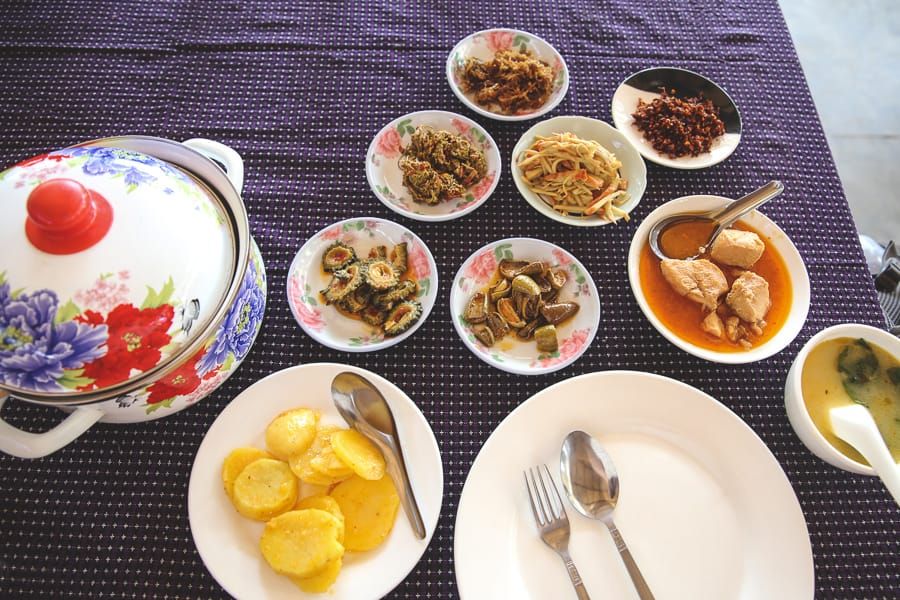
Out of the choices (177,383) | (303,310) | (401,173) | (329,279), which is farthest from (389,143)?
(177,383)

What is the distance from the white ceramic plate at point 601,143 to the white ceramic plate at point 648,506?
499mm

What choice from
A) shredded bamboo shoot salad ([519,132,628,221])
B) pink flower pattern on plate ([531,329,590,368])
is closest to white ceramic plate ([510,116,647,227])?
shredded bamboo shoot salad ([519,132,628,221])

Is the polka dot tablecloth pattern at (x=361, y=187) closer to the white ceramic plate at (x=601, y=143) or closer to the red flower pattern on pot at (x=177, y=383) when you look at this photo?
the white ceramic plate at (x=601, y=143)

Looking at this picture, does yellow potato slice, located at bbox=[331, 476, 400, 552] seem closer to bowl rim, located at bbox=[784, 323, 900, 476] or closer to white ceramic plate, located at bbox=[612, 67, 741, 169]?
bowl rim, located at bbox=[784, 323, 900, 476]

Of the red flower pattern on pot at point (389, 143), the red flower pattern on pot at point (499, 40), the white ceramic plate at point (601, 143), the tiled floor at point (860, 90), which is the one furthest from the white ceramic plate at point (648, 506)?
the tiled floor at point (860, 90)

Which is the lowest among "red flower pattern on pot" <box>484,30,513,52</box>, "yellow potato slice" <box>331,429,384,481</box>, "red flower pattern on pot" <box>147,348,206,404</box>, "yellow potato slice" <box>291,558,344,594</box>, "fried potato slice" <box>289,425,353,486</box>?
"yellow potato slice" <box>291,558,344,594</box>

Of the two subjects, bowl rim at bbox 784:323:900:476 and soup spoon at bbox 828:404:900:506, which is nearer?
soup spoon at bbox 828:404:900:506

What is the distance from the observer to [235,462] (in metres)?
1.09

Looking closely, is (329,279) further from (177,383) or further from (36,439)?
(36,439)

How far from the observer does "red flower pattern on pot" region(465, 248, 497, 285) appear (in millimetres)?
1379

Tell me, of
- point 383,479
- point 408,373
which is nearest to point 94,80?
point 408,373

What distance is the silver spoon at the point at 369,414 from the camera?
3.60ft

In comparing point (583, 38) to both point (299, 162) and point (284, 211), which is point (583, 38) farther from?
point (284, 211)

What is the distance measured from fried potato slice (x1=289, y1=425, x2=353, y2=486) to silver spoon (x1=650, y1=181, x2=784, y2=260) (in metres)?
0.93
